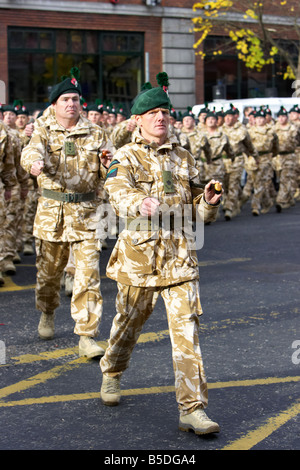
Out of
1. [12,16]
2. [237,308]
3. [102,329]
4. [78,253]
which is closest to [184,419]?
[78,253]

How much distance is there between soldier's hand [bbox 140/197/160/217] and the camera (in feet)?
14.5

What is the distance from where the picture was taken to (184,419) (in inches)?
182

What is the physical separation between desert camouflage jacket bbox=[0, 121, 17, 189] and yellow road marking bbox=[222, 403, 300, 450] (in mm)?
4873

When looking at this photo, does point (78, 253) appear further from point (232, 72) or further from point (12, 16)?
point (232, 72)

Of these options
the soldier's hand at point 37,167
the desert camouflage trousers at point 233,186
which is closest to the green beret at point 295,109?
the desert camouflage trousers at point 233,186

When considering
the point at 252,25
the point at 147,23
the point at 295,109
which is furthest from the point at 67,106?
the point at 252,25

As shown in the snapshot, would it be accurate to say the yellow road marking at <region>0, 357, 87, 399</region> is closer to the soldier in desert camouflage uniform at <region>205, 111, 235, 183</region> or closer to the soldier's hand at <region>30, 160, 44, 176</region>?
the soldier's hand at <region>30, 160, 44, 176</region>

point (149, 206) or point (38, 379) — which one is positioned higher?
point (149, 206)

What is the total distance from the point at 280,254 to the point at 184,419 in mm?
6794

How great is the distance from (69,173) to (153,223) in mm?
1928

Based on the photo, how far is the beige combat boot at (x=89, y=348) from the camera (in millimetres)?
6199

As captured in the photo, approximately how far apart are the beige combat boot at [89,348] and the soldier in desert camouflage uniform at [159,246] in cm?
124

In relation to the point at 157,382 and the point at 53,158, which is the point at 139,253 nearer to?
the point at 157,382

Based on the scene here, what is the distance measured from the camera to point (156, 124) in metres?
4.81
